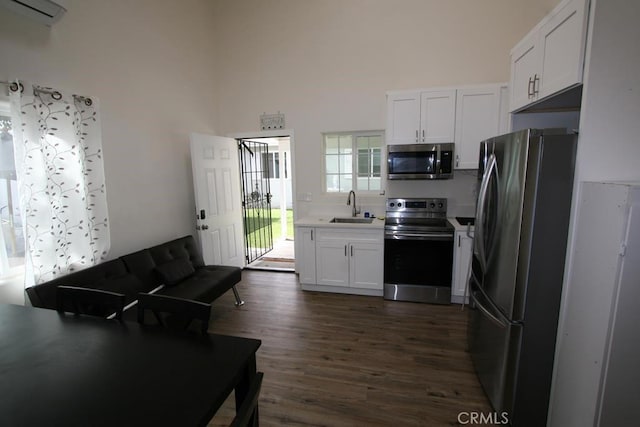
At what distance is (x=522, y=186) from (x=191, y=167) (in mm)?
3591

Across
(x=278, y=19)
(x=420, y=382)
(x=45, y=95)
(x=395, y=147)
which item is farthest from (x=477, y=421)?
(x=278, y=19)

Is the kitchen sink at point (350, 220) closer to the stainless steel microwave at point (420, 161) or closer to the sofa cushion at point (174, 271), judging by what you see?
the stainless steel microwave at point (420, 161)

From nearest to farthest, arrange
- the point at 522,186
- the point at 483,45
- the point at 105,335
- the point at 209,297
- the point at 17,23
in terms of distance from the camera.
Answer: the point at 105,335 → the point at 522,186 → the point at 17,23 → the point at 209,297 → the point at 483,45

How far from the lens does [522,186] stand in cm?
161

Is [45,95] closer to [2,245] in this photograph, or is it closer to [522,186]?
[2,245]

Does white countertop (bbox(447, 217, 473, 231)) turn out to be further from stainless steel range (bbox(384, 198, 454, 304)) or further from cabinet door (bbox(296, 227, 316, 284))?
cabinet door (bbox(296, 227, 316, 284))

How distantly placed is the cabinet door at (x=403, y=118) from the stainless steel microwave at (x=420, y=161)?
106 millimetres

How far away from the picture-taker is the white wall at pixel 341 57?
346 cm

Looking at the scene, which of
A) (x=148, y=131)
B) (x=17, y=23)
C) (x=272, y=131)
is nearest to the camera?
(x=17, y=23)

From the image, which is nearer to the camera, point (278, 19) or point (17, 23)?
point (17, 23)

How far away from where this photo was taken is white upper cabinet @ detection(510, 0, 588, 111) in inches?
60.4

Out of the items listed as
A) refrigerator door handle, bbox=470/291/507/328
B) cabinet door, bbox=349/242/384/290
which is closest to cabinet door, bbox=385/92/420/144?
cabinet door, bbox=349/242/384/290

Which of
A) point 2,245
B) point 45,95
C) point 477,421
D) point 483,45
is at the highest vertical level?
A: point 483,45

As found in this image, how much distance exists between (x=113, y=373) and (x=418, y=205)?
11.2 ft
